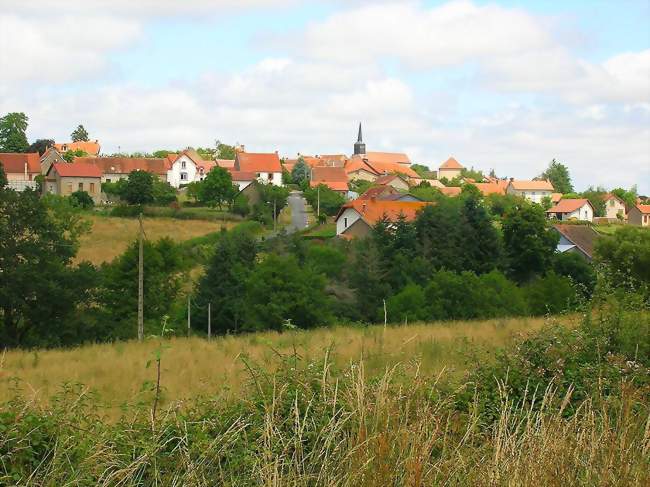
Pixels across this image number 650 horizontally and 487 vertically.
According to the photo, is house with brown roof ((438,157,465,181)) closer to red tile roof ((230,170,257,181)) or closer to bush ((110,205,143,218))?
red tile roof ((230,170,257,181))

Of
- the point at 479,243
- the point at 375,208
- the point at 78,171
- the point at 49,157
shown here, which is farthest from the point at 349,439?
the point at 49,157

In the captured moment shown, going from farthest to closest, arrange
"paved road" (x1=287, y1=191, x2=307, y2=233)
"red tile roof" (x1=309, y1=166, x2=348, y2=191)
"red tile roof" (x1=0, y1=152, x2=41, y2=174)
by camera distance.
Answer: "red tile roof" (x1=309, y1=166, x2=348, y2=191)
"red tile roof" (x1=0, y1=152, x2=41, y2=174)
"paved road" (x1=287, y1=191, x2=307, y2=233)

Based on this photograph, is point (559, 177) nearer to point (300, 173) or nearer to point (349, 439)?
point (300, 173)

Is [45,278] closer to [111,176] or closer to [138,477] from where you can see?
[138,477]

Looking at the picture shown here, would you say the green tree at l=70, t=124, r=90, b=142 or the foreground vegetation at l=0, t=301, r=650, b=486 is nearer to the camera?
the foreground vegetation at l=0, t=301, r=650, b=486

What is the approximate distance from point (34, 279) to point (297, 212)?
→ 4465 cm

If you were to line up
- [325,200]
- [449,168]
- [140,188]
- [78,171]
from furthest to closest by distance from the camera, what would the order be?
[449,168] < [78,171] < [325,200] < [140,188]

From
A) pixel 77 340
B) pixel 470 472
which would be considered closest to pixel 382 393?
pixel 470 472

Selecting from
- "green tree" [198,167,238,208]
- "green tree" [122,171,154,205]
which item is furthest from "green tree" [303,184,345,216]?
"green tree" [122,171,154,205]

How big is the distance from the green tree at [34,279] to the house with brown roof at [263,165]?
6880 cm

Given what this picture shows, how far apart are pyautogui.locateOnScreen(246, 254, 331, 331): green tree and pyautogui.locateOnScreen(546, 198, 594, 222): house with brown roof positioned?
52.2 m

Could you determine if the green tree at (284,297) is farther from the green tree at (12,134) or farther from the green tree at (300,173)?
the green tree at (12,134)

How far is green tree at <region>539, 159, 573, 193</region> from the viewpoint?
419 feet

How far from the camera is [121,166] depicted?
92188 mm
